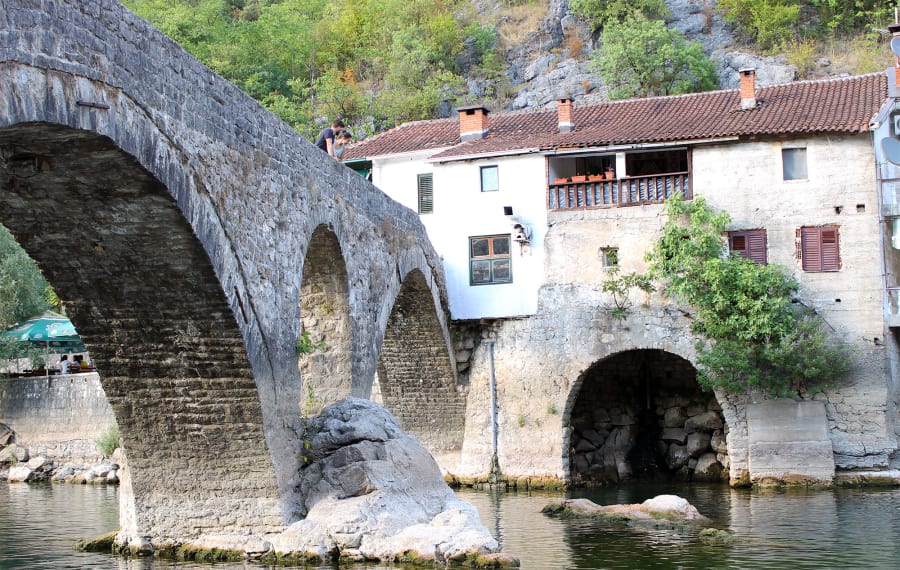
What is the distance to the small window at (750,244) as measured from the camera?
69.6 ft

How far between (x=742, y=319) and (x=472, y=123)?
7.15 meters

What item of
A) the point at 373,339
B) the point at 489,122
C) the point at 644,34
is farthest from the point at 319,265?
the point at 644,34

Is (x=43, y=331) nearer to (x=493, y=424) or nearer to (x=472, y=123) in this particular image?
(x=472, y=123)

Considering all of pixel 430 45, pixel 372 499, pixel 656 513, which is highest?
pixel 430 45

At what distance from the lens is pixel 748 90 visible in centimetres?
2245

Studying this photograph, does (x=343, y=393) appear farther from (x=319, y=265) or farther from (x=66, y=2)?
(x=66, y=2)

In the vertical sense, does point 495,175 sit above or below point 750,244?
above

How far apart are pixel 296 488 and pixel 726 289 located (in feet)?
33.1

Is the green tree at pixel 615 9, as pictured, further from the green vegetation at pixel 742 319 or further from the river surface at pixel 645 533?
the river surface at pixel 645 533

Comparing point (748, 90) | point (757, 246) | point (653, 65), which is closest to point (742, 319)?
point (757, 246)

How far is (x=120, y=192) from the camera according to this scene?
10.6m

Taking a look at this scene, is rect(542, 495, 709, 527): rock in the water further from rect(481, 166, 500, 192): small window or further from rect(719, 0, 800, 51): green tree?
rect(719, 0, 800, 51): green tree

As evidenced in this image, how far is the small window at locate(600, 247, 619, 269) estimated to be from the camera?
21.9m

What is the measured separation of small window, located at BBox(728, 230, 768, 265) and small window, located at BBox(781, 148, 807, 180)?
115 cm
